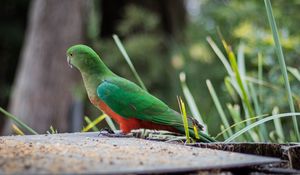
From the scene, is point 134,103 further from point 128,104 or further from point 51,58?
point 51,58

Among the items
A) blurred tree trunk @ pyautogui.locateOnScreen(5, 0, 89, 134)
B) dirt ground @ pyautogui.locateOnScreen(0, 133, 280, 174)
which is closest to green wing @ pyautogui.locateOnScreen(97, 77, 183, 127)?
dirt ground @ pyautogui.locateOnScreen(0, 133, 280, 174)

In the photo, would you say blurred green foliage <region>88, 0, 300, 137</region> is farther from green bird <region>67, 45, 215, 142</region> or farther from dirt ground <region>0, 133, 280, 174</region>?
dirt ground <region>0, 133, 280, 174</region>

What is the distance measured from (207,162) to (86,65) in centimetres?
164

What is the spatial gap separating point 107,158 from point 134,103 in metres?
1.23

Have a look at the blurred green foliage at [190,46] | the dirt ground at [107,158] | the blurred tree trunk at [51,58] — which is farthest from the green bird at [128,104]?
the blurred tree trunk at [51,58]

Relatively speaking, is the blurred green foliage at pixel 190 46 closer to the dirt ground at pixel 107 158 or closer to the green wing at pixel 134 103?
the green wing at pixel 134 103

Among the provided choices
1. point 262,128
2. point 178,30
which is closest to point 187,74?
point 178,30

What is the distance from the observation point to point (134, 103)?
292 cm

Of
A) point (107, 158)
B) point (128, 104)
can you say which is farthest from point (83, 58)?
point (107, 158)

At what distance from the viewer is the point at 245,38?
18.0ft

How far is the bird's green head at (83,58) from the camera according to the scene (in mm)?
3182

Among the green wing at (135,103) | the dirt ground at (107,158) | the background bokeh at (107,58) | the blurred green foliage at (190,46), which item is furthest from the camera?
the background bokeh at (107,58)

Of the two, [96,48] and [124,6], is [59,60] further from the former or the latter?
[124,6]

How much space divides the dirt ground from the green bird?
680mm
